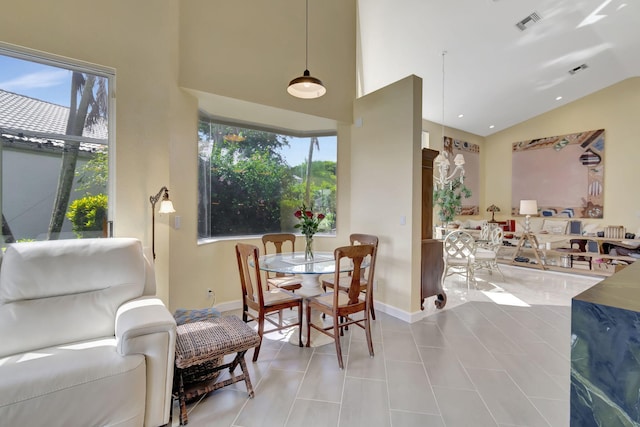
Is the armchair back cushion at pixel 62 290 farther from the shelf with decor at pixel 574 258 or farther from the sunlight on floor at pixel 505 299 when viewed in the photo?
the shelf with decor at pixel 574 258

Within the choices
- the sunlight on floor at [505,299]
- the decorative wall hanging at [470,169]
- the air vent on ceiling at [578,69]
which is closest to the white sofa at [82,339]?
the sunlight on floor at [505,299]

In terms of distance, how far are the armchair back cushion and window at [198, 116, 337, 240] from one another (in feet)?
4.88

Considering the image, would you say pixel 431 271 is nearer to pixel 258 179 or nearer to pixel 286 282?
pixel 286 282

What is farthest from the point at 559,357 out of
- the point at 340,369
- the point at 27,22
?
the point at 27,22

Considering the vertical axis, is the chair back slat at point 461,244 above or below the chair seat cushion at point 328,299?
above

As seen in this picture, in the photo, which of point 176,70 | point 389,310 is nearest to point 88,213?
point 176,70

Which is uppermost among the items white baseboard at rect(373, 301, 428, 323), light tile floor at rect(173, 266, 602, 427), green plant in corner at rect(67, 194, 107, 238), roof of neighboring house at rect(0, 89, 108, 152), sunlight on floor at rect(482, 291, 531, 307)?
roof of neighboring house at rect(0, 89, 108, 152)

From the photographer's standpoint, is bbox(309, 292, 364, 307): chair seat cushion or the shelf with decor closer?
bbox(309, 292, 364, 307): chair seat cushion

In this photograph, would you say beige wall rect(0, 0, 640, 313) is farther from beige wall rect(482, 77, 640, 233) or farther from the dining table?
beige wall rect(482, 77, 640, 233)

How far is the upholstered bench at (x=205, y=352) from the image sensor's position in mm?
1837

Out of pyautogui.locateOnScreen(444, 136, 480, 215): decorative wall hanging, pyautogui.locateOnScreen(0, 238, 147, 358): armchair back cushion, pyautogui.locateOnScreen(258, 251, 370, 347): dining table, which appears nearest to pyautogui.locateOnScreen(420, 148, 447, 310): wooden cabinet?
pyautogui.locateOnScreen(258, 251, 370, 347): dining table

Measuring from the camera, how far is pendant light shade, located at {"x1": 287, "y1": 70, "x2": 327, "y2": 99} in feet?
8.50

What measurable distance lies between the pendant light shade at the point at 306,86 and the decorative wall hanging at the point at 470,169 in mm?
6606

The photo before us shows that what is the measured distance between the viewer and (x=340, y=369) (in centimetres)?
240
